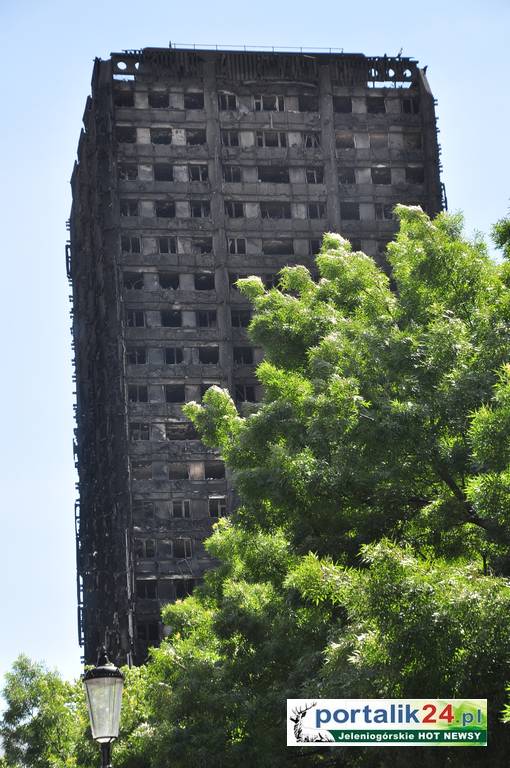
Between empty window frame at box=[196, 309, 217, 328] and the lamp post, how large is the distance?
254 feet

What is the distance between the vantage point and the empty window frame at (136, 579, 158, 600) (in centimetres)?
9144

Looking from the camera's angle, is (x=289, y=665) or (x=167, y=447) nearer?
(x=289, y=665)

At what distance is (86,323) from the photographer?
104250 mm

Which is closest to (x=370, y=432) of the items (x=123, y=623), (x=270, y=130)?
(x=123, y=623)

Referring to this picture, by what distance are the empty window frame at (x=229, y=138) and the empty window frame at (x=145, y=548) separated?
25768mm

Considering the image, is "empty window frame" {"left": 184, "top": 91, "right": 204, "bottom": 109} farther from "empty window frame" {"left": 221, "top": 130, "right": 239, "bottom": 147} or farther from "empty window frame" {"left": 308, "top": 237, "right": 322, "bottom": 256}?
"empty window frame" {"left": 308, "top": 237, "right": 322, "bottom": 256}

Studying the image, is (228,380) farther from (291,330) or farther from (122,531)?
(291,330)

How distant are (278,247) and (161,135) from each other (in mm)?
10130

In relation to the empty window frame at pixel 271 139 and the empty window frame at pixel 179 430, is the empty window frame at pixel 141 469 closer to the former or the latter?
the empty window frame at pixel 179 430

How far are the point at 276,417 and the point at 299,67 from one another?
70.5 metres

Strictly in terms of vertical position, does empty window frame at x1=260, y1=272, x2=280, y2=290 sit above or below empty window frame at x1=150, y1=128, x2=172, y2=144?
below

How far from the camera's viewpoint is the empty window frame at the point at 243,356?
96.9m

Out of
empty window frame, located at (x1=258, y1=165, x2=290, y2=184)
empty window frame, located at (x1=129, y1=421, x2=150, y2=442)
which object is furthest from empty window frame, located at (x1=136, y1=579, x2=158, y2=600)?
empty window frame, located at (x1=258, y1=165, x2=290, y2=184)

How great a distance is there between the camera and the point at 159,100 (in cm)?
9975
